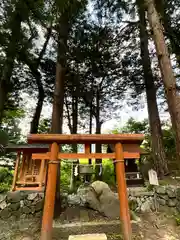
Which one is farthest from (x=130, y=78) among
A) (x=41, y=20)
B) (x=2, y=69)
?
(x=2, y=69)

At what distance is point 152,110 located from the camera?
685 centimetres

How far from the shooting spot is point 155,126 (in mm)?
6566

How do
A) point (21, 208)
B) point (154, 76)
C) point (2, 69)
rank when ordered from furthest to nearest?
point (154, 76), point (2, 69), point (21, 208)

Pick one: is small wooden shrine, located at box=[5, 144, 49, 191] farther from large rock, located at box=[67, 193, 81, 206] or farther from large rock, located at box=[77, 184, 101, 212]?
large rock, located at box=[77, 184, 101, 212]

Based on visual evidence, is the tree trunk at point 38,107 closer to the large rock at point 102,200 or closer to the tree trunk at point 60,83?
the tree trunk at point 60,83

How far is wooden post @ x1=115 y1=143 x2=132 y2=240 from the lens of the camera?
2.66 meters

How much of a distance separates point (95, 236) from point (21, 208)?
2.68 metres

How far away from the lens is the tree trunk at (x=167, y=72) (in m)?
3.39

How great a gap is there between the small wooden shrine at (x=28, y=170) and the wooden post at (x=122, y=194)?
2.37 meters

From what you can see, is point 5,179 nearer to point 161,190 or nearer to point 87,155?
point 87,155

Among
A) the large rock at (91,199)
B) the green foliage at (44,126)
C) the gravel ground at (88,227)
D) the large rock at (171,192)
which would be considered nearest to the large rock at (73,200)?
the large rock at (91,199)

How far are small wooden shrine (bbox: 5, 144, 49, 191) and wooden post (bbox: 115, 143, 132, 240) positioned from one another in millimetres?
2372

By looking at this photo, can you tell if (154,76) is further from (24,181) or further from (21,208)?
(21,208)

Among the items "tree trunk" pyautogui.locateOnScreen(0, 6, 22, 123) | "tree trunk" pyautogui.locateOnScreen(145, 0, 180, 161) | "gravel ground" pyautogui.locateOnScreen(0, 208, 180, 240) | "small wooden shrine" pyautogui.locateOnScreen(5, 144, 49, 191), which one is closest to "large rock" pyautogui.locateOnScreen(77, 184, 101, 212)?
"gravel ground" pyautogui.locateOnScreen(0, 208, 180, 240)
